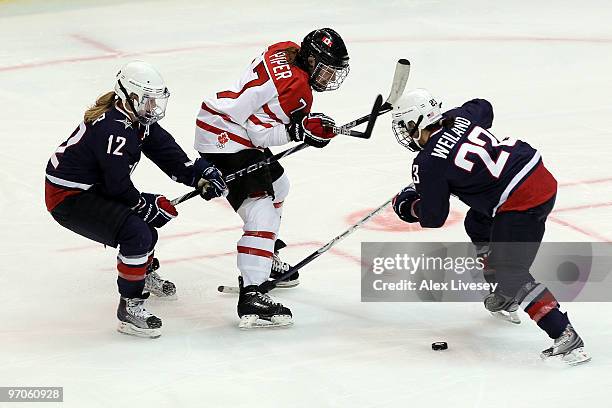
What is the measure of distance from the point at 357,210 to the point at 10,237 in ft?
4.91

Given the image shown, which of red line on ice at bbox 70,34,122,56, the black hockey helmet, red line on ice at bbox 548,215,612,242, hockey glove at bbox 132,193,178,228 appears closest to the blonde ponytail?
hockey glove at bbox 132,193,178,228

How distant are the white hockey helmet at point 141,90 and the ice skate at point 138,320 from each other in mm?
634

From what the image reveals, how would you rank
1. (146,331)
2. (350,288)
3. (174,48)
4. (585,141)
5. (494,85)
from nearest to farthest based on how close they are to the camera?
(146,331), (350,288), (585,141), (494,85), (174,48)

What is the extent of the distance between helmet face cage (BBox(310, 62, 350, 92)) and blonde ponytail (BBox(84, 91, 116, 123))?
72 cm

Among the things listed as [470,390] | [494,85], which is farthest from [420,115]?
[494,85]

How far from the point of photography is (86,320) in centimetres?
443

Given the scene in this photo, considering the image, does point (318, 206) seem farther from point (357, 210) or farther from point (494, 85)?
point (494, 85)

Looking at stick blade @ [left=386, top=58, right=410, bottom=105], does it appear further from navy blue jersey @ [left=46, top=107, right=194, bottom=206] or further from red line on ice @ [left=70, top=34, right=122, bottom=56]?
red line on ice @ [left=70, top=34, right=122, bottom=56]

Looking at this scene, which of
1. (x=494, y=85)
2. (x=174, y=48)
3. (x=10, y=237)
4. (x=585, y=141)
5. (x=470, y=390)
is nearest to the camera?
(x=470, y=390)

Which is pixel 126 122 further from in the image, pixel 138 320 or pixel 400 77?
pixel 400 77

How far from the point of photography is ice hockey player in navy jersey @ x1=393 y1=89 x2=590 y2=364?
12.8 ft

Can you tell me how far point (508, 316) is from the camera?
4352 mm

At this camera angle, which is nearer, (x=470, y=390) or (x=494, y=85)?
(x=470, y=390)

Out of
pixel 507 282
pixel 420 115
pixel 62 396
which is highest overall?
pixel 420 115
